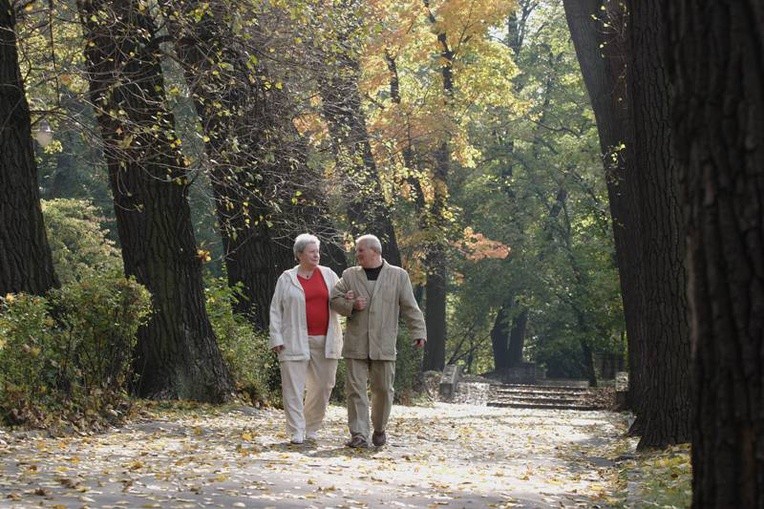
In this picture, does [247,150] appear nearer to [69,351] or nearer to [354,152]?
[354,152]

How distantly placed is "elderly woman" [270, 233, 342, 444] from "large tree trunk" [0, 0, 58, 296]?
10.3ft

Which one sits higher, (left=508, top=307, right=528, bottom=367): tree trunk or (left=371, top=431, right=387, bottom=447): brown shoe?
(left=508, top=307, right=528, bottom=367): tree trunk

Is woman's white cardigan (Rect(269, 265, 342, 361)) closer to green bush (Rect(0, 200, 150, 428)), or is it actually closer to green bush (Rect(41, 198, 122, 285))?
green bush (Rect(0, 200, 150, 428))

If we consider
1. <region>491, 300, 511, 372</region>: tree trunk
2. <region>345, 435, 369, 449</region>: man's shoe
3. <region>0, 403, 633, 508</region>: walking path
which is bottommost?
<region>0, 403, 633, 508</region>: walking path

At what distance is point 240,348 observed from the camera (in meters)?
18.2

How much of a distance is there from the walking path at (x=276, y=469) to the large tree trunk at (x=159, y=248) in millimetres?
988

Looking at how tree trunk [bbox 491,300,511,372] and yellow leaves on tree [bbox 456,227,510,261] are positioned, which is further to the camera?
tree trunk [bbox 491,300,511,372]

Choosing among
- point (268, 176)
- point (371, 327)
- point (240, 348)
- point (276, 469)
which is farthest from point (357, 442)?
point (268, 176)

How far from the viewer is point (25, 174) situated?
13.5 meters

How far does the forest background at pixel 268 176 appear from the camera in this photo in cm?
1116

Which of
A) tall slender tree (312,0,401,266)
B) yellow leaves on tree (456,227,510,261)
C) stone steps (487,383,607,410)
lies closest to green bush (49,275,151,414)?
tall slender tree (312,0,401,266)

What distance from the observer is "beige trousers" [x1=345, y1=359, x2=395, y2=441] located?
11.9m

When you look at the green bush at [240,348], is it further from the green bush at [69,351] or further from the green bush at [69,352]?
the green bush at [69,352]

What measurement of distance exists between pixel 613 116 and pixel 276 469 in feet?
31.4
